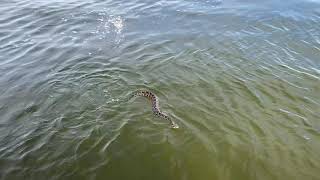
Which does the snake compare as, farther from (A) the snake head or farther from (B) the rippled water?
(B) the rippled water

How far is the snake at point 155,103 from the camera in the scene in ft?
29.6

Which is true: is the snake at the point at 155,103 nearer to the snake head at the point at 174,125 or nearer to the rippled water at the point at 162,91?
the snake head at the point at 174,125

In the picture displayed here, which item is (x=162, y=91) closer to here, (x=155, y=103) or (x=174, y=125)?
(x=155, y=103)

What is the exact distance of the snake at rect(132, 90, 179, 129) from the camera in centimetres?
902

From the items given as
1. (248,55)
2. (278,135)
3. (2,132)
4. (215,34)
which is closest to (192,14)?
(215,34)

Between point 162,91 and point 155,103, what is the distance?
32.8 inches

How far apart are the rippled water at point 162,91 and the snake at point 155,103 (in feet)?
0.62

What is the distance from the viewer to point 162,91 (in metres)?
10.4

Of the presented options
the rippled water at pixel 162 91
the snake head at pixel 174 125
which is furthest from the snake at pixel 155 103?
the rippled water at pixel 162 91

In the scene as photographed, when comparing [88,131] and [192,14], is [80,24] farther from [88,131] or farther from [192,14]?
[88,131]

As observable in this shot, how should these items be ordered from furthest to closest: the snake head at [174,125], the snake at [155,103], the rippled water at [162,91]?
the snake at [155,103] → the snake head at [174,125] → the rippled water at [162,91]

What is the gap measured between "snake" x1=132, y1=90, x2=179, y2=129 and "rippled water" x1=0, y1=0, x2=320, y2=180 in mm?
188

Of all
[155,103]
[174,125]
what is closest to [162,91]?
[155,103]

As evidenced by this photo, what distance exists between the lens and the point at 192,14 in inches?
616
